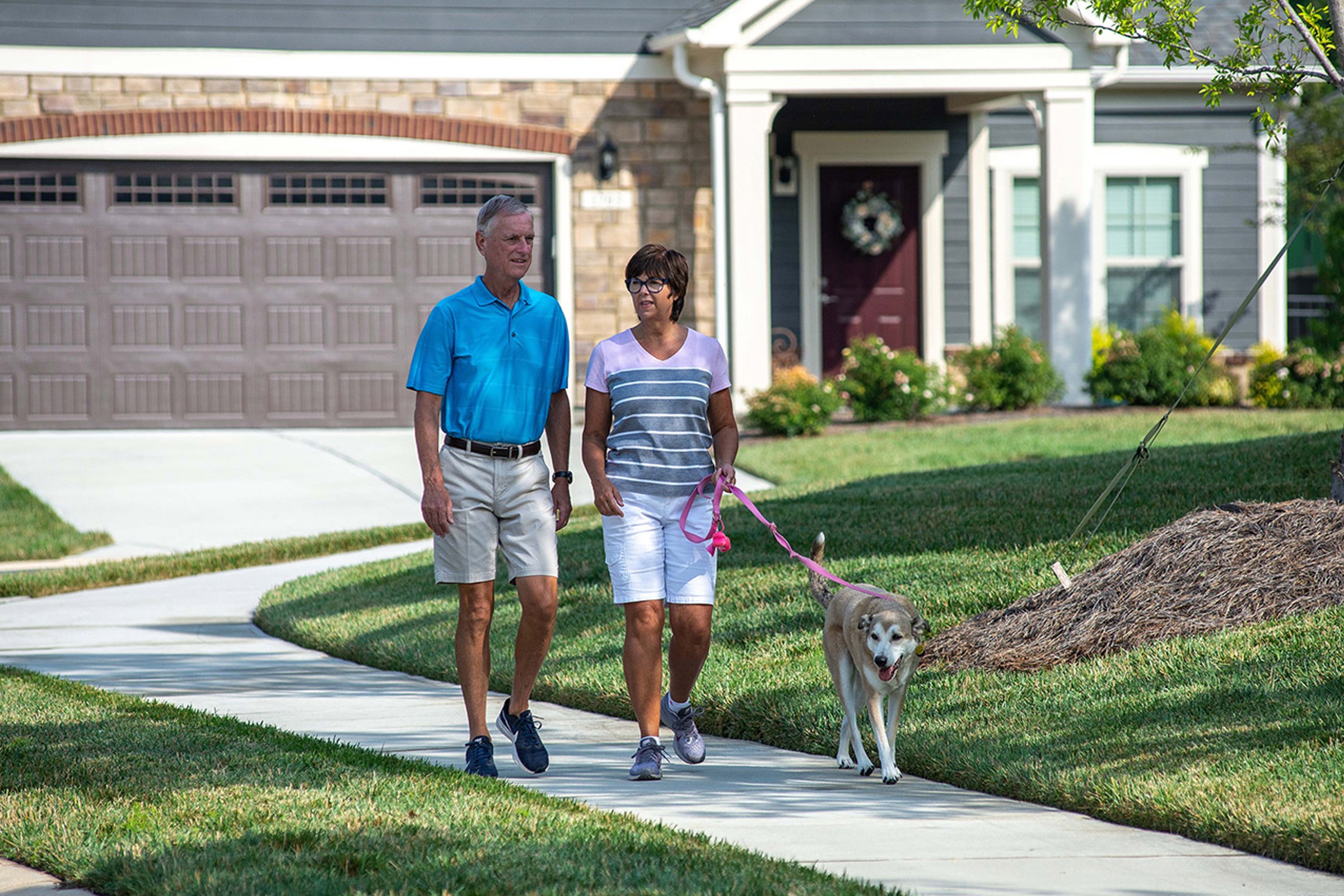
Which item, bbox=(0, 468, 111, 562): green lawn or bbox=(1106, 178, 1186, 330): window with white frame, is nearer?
bbox=(0, 468, 111, 562): green lawn

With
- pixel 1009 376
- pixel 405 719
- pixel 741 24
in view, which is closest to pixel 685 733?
pixel 405 719

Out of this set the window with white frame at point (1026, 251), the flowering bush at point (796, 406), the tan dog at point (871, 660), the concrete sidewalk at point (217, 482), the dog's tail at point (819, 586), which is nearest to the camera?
the tan dog at point (871, 660)

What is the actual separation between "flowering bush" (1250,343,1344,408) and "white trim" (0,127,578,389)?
6.83 meters

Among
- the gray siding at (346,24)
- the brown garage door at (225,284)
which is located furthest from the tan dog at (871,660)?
the gray siding at (346,24)

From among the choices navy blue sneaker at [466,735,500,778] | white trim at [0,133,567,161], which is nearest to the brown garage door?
white trim at [0,133,567,161]

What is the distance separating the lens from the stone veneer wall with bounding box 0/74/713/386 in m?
15.4

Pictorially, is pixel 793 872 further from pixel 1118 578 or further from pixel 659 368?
pixel 1118 578

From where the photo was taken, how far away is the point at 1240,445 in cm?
1002

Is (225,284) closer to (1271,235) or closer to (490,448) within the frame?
(490,448)

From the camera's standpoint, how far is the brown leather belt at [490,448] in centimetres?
490

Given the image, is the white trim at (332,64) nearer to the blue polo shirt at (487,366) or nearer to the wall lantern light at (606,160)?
the wall lantern light at (606,160)

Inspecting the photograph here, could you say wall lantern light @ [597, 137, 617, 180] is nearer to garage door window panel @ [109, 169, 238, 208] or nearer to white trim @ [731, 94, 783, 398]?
white trim @ [731, 94, 783, 398]

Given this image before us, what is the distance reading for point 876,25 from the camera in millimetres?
15023

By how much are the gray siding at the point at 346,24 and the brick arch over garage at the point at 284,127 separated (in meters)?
0.60
